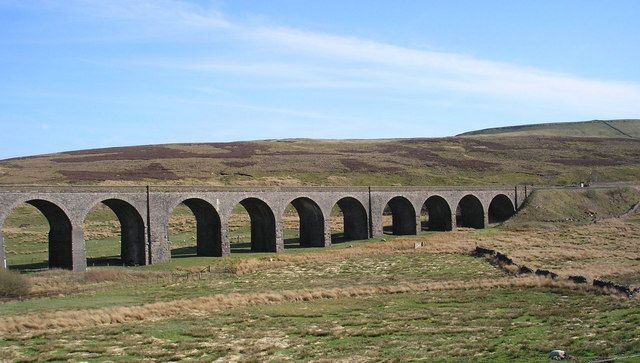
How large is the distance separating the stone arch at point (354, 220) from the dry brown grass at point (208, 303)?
27.1 m

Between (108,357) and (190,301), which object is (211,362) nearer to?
(108,357)

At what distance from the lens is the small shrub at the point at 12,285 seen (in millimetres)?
33469

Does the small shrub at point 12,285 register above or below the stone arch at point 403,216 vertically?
below

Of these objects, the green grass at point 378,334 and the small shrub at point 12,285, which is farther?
the small shrub at point 12,285

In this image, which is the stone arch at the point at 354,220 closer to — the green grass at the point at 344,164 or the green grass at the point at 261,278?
the green grass at the point at 261,278

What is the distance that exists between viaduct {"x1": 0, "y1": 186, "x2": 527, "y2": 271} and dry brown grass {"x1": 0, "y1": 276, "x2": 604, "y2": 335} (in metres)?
15.2

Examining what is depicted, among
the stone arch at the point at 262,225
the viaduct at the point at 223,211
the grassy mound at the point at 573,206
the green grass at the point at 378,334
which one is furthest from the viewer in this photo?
the grassy mound at the point at 573,206

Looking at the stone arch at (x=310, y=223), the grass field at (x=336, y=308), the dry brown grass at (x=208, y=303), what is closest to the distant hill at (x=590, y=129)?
the stone arch at (x=310, y=223)

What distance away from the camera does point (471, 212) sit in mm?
73062

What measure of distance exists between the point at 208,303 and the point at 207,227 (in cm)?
2275

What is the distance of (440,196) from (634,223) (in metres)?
18.5

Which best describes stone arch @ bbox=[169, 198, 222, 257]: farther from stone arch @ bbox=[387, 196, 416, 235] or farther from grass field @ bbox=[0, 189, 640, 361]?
stone arch @ bbox=[387, 196, 416, 235]

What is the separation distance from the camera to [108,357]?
19797 millimetres

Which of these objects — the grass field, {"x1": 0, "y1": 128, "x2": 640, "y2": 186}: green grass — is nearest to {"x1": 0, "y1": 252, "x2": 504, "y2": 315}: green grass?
the grass field
